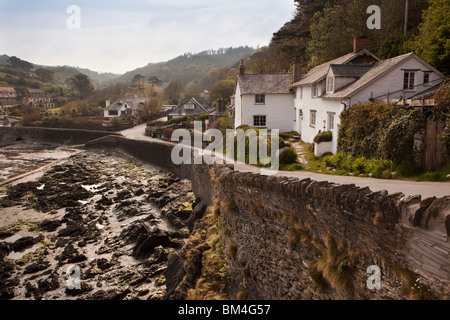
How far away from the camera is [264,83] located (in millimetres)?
33188

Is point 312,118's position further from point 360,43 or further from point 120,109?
point 120,109

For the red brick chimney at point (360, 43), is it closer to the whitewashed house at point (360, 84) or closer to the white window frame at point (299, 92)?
the whitewashed house at point (360, 84)

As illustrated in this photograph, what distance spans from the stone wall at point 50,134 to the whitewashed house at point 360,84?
138 feet

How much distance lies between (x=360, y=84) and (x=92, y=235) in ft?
57.4

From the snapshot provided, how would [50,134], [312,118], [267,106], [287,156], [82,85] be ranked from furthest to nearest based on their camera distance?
[82,85], [50,134], [267,106], [312,118], [287,156]

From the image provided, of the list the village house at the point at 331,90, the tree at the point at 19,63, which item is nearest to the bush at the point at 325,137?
the village house at the point at 331,90

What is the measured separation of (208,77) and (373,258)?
140511 millimetres

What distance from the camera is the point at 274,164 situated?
19.9 m

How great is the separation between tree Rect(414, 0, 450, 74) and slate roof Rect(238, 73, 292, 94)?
1275 centimetres

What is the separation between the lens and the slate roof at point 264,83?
106ft

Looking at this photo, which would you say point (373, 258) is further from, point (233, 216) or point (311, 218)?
point (233, 216)

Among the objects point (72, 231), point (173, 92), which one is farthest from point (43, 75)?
point (72, 231)

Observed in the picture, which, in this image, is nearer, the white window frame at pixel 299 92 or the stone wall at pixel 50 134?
the white window frame at pixel 299 92
